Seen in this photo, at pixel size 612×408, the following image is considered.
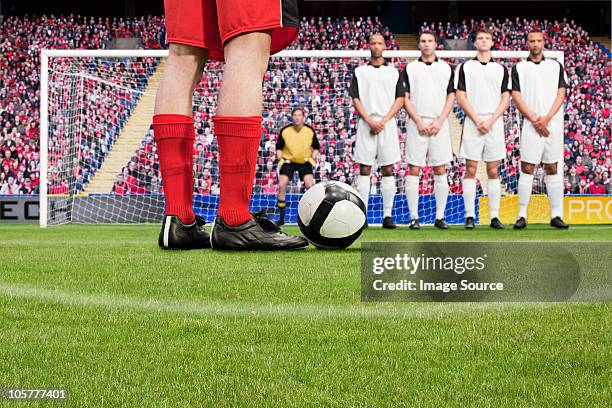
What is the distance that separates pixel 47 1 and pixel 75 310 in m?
19.0

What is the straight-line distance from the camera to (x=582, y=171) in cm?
1295

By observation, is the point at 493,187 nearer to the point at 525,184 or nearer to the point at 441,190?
the point at 525,184

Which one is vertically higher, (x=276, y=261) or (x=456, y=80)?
(x=456, y=80)

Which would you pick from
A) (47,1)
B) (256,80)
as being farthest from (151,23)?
(256,80)

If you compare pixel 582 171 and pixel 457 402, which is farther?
pixel 582 171

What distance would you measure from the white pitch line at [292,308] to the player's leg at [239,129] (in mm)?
1034

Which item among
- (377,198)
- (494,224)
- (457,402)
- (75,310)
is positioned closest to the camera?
(457,402)

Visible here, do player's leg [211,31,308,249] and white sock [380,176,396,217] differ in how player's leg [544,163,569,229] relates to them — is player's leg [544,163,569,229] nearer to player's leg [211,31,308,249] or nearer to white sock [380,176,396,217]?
white sock [380,176,396,217]

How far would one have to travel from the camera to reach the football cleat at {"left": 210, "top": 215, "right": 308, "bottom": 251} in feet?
9.74

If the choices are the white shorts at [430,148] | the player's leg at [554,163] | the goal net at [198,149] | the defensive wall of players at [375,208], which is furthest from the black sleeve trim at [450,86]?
the defensive wall of players at [375,208]

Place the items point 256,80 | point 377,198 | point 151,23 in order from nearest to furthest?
point 256,80, point 377,198, point 151,23

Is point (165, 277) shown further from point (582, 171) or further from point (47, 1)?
point (47, 1)

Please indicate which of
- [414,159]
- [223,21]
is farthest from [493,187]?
[223,21]

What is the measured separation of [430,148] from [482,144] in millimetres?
532
